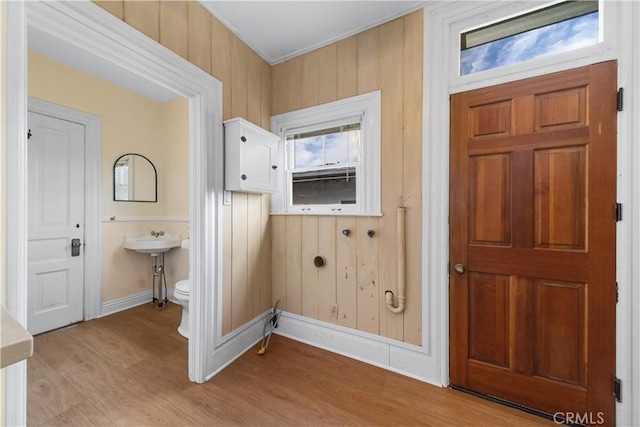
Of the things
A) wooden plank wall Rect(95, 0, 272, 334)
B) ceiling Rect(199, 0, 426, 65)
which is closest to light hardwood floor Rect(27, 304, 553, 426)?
wooden plank wall Rect(95, 0, 272, 334)

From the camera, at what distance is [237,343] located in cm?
211

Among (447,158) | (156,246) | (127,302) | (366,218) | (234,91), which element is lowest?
(127,302)

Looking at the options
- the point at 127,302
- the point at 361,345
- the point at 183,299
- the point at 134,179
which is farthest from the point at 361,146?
the point at 127,302

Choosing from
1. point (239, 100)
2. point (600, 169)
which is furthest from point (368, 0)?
point (600, 169)

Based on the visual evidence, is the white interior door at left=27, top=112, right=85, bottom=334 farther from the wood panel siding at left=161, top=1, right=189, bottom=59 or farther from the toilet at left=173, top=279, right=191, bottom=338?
the wood panel siding at left=161, top=1, right=189, bottom=59

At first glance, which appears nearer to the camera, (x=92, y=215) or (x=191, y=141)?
(x=191, y=141)

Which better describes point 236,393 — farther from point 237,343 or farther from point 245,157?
point 245,157

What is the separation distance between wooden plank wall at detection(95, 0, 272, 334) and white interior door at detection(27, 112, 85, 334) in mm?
1970

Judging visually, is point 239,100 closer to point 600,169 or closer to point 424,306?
point 424,306

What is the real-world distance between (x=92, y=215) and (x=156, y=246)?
0.72m

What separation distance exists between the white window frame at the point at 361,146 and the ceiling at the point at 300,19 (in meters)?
0.55

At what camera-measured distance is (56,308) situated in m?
2.57

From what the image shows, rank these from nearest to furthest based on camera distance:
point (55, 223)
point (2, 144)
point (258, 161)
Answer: point (2, 144) → point (258, 161) → point (55, 223)

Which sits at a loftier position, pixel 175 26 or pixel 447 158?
pixel 175 26
